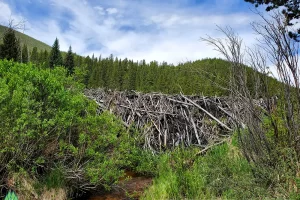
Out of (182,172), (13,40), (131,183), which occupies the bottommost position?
(131,183)

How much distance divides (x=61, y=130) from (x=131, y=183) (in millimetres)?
2164

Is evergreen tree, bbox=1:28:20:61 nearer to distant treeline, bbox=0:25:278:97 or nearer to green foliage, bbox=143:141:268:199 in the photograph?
distant treeline, bbox=0:25:278:97

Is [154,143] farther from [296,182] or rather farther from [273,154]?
[296,182]

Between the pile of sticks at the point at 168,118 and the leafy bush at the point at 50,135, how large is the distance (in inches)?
69.0

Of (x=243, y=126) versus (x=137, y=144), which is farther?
(x=137, y=144)

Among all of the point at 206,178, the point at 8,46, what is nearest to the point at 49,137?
the point at 206,178

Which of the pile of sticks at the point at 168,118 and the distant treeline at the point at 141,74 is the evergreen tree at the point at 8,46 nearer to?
the distant treeline at the point at 141,74

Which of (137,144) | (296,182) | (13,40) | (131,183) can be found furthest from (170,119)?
(13,40)

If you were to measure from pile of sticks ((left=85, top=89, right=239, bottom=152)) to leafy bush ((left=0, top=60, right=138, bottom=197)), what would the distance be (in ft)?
5.75

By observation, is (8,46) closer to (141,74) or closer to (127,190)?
(127,190)

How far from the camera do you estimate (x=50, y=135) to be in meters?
5.62

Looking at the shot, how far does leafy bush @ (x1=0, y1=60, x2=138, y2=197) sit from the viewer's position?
16.1ft

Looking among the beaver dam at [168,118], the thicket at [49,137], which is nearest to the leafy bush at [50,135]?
the thicket at [49,137]

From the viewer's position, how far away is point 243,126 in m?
6.22
